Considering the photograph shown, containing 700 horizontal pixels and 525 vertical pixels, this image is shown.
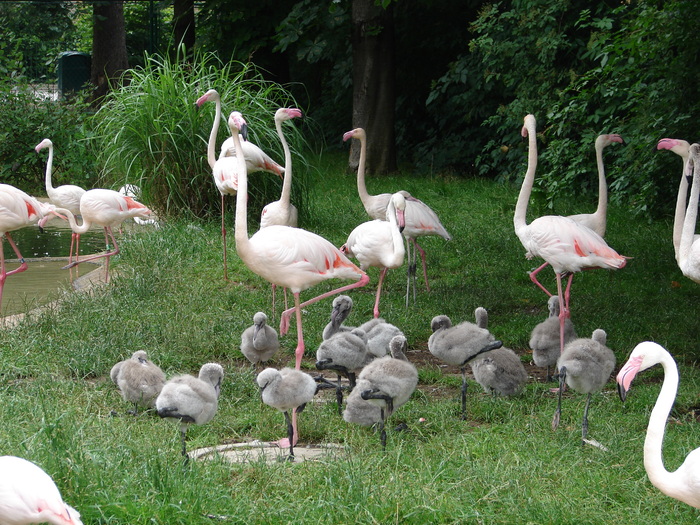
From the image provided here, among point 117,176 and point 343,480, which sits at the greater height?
point 117,176

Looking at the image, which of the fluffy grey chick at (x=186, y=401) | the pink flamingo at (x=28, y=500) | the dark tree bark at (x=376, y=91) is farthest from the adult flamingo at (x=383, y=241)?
the dark tree bark at (x=376, y=91)

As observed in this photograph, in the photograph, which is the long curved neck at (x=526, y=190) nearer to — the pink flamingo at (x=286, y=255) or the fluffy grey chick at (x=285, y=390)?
the pink flamingo at (x=286, y=255)

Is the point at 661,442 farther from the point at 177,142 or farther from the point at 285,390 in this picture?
the point at 177,142

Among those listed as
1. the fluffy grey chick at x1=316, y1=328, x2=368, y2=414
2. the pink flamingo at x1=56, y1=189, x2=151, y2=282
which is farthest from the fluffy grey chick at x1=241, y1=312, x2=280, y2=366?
the pink flamingo at x1=56, y1=189, x2=151, y2=282

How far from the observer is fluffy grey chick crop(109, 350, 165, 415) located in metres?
4.78

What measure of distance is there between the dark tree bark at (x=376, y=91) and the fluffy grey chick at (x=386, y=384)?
443 inches

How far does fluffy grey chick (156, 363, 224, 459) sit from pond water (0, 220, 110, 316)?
3262mm

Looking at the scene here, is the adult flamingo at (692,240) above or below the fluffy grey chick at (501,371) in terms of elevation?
above

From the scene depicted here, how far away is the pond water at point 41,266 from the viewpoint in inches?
311

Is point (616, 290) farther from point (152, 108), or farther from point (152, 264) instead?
point (152, 108)

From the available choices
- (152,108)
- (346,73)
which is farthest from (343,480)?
(346,73)

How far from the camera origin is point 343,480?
3.65 metres

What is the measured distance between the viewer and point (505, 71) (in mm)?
14008

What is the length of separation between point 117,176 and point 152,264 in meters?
3.00
